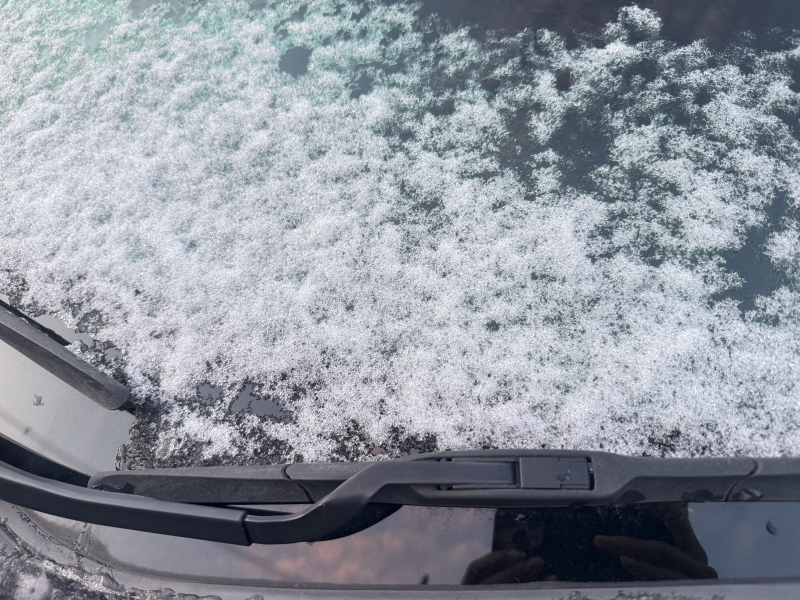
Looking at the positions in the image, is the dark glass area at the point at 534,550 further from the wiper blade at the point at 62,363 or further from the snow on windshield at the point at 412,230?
the wiper blade at the point at 62,363

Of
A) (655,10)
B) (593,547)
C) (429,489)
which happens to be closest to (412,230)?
(429,489)

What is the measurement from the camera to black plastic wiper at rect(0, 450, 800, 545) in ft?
2.46

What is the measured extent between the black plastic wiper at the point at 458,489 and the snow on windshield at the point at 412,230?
0.15 metres

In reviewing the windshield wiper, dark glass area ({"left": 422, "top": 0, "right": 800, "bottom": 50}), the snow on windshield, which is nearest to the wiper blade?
the snow on windshield

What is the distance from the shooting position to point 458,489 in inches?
30.2

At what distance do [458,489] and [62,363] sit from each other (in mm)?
808

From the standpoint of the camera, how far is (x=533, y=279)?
1.09m

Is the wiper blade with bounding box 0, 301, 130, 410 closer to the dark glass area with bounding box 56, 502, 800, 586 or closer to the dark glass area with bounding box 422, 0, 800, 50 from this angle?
the dark glass area with bounding box 56, 502, 800, 586

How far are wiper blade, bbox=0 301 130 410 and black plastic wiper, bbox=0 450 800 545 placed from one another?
0.20 meters

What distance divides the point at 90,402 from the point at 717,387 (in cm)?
126

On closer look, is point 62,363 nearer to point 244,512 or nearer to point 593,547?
point 244,512

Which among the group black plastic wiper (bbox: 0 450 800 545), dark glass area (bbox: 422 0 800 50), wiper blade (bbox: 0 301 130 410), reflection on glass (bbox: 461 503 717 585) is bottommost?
reflection on glass (bbox: 461 503 717 585)

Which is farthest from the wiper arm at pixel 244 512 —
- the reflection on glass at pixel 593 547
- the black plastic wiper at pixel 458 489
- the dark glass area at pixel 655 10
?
the dark glass area at pixel 655 10

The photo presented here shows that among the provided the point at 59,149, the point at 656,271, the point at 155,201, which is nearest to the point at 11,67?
the point at 59,149
